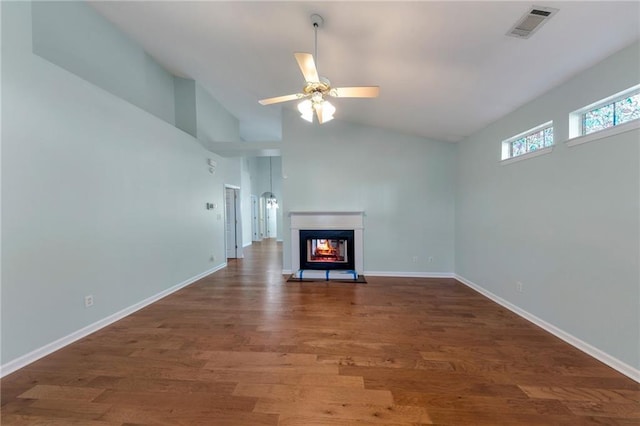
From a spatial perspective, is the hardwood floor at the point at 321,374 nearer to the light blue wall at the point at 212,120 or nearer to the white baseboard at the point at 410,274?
the white baseboard at the point at 410,274

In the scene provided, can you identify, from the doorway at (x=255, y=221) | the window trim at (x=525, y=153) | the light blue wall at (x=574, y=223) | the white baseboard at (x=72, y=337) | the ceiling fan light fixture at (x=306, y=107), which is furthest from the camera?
the doorway at (x=255, y=221)

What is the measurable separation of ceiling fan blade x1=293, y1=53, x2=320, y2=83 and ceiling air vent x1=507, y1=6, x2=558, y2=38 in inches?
62.3

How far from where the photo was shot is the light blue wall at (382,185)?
4852mm

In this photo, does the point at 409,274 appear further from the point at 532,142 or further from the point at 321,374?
the point at 321,374

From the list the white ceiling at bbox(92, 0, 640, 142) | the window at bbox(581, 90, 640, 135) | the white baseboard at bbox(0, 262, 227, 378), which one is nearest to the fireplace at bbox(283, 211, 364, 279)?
the white ceiling at bbox(92, 0, 640, 142)

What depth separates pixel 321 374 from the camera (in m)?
2.00

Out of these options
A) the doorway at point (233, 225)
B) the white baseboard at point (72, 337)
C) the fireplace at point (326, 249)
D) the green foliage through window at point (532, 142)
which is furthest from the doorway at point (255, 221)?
the green foliage through window at point (532, 142)

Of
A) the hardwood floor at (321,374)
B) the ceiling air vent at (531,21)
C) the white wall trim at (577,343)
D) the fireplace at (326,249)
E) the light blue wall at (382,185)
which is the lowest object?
the hardwood floor at (321,374)

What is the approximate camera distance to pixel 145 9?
9.58 feet

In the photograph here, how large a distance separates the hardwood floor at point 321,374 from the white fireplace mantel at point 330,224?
1.73 meters

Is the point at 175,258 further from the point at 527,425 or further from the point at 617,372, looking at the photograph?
the point at 617,372

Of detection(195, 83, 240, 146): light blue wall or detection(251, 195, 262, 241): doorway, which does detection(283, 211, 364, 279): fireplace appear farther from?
detection(251, 195, 262, 241): doorway

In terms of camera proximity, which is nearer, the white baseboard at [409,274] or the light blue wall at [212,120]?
the white baseboard at [409,274]

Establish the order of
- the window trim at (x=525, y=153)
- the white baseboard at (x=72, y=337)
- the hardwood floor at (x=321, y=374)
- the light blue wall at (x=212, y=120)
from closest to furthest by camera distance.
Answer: the hardwood floor at (x=321, y=374)
the white baseboard at (x=72, y=337)
the window trim at (x=525, y=153)
the light blue wall at (x=212, y=120)
